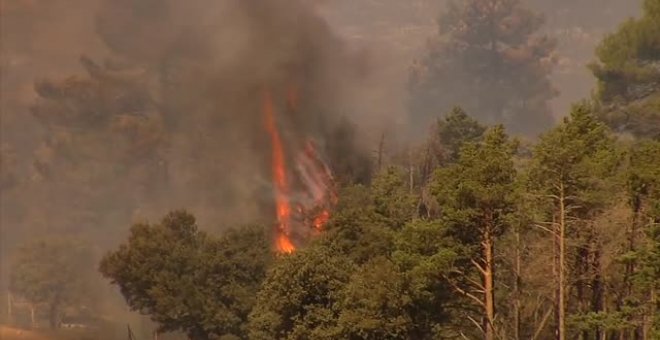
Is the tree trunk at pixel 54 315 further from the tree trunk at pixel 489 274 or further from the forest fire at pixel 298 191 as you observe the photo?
the tree trunk at pixel 489 274

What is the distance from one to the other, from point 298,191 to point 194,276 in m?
23.6

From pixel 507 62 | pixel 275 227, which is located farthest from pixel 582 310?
pixel 507 62

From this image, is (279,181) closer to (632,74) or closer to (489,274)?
(632,74)

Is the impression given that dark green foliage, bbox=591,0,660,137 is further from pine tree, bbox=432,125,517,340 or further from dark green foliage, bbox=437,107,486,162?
pine tree, bbox=432,125,517,340

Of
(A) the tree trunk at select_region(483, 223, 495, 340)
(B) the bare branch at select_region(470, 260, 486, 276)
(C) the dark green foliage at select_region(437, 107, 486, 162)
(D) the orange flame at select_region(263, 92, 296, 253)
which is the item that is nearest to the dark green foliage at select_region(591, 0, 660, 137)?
(C) the dark green foliage at select_region(437, 107, 486, 162)

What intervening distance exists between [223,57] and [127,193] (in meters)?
42.3

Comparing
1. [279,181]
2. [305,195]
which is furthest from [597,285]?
[279,181]

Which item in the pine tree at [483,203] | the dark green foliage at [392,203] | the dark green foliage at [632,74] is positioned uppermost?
the dark green foliage at [632,74]

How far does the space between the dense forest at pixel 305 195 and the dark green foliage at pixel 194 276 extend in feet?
0.60

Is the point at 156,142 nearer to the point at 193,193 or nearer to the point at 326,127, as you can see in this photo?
the point at 193,193

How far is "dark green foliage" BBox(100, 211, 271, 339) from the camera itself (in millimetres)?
60688

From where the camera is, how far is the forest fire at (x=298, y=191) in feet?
258

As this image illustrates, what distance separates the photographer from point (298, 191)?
3344 inches

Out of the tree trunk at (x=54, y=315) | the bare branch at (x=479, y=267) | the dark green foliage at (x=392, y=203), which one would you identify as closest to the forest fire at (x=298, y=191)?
the dark green foliage at (x=392, y=203)
